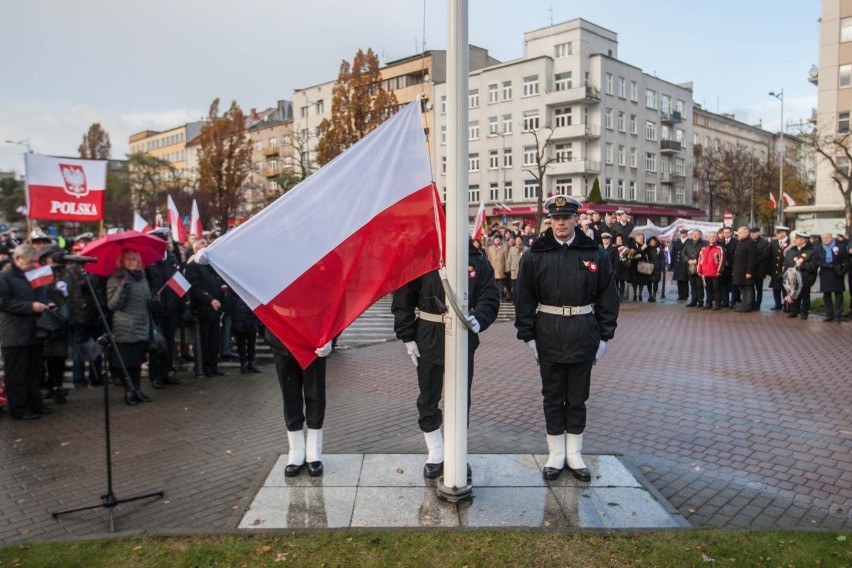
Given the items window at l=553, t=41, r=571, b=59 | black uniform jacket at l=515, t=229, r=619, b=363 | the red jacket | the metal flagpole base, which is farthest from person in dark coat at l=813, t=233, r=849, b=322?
window at l=553, t=41, r=571, b=59

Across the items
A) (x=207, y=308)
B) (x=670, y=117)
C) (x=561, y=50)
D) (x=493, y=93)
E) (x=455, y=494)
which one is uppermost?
(x=561, y=50)

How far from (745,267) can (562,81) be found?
1798 inches

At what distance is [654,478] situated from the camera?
581 centimetres

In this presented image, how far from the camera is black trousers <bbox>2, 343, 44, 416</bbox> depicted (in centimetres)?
795

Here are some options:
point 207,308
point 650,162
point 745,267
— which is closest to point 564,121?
point 650,162

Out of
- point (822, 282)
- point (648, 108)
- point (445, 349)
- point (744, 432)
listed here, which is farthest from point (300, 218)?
point (648, 108)

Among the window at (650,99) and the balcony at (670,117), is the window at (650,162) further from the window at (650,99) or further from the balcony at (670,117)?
the window at (650,99)

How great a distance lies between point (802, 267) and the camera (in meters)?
16.0

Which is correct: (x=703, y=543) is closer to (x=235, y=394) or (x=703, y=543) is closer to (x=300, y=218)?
(x=300, y=218)

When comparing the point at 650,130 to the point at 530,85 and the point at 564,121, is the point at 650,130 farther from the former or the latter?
the point at 530,85

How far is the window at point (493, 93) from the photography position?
6216 cm

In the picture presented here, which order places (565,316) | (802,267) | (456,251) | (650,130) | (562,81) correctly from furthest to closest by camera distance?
(650,130), (562,81), (802,267), (565,316), (456,251)

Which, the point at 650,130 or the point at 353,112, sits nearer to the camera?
the point at 353,112

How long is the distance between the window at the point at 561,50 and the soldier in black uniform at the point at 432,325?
192 ft
